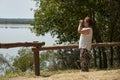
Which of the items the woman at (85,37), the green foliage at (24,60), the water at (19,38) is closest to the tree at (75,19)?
the water at (19,38)

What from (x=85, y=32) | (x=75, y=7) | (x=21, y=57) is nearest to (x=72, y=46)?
(x=85, y=32)

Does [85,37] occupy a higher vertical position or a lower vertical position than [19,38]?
higher

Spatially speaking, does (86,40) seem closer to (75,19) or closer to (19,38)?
(75,19)

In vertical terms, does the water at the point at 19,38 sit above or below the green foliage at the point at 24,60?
below

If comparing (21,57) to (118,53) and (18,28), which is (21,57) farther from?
(18,28)

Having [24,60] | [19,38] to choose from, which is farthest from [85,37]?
[19,38]

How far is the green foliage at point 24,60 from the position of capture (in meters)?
34.3

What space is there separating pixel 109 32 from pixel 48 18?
3.74 meters

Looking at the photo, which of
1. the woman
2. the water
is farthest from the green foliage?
the woman

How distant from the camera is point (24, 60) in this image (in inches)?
1401

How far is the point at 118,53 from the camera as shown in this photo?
2778 centimetres

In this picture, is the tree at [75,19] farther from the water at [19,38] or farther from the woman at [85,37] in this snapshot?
the woman at [85,37]

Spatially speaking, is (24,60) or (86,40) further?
(24,60)

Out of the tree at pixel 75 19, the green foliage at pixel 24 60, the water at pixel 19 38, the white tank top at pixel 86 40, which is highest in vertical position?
the white tank top at pixel 86 40
